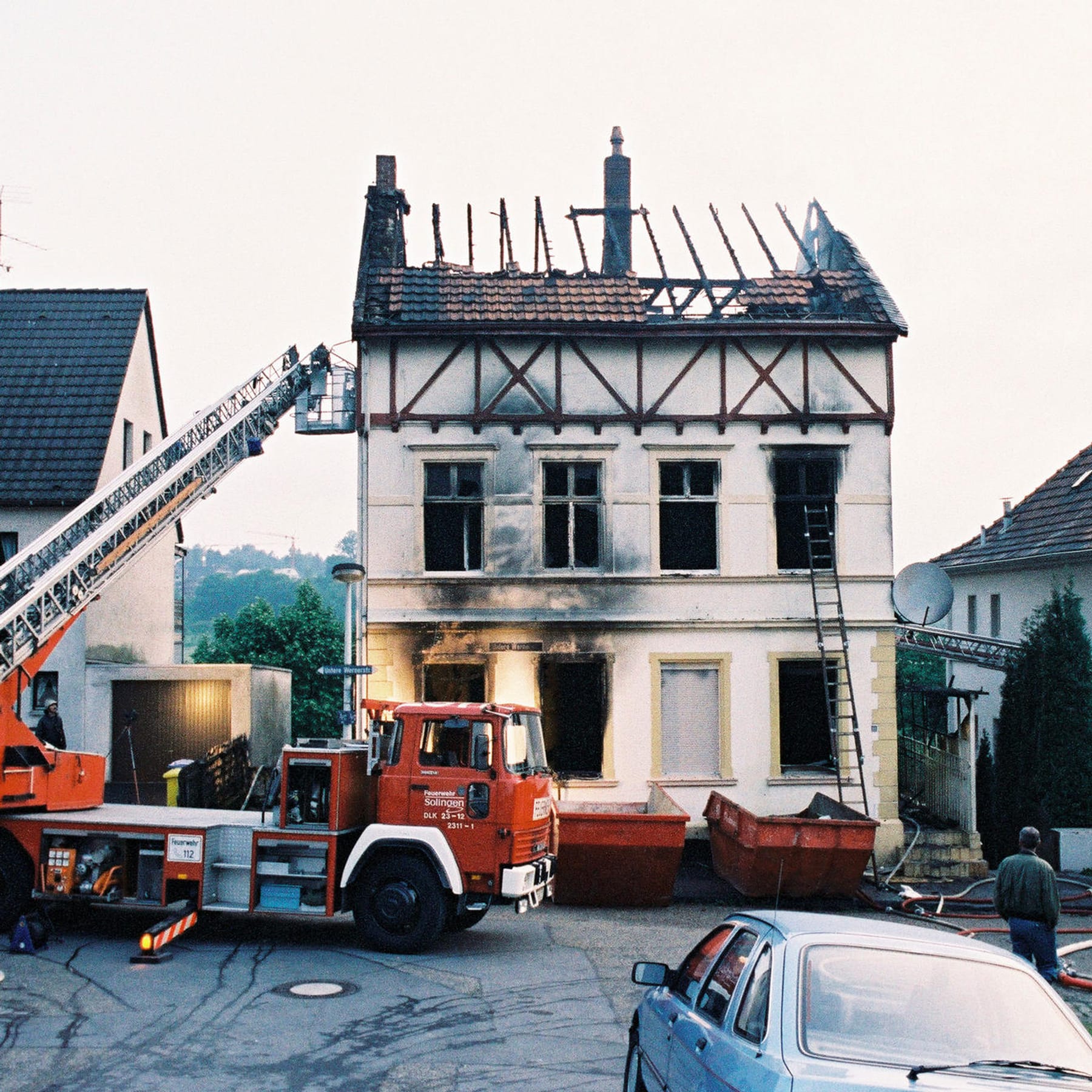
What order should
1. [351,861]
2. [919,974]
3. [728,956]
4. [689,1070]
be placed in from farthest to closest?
[351,861]
[728,956]
[689,1070]
[919,974]

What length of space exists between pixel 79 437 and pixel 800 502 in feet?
44.8

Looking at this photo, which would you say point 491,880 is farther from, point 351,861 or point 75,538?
point 75,538

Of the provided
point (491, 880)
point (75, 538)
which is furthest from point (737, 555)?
point (75, 538)

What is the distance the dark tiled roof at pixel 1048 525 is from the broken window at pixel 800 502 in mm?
8143

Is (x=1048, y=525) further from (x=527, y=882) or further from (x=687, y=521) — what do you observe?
(x=527, y=882)

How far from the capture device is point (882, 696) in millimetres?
20266

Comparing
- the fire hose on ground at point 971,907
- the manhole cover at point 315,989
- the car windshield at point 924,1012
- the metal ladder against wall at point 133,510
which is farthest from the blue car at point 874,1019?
the metal ladder against wall at point 133,510

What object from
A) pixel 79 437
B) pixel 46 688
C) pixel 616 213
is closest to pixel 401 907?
pixel 46 688

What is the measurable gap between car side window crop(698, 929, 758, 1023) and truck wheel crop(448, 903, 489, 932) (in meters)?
7.92

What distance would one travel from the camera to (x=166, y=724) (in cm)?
2252

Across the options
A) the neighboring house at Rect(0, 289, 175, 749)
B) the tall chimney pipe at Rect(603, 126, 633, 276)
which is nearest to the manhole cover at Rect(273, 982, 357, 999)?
the neighboring house at Rect(0, 289, 175, 749)

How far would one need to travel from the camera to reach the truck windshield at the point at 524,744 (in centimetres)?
1345

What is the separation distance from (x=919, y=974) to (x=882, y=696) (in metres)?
15.4

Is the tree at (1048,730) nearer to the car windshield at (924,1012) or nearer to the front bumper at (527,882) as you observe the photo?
the front bumper at (527,882)
